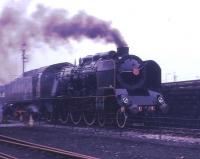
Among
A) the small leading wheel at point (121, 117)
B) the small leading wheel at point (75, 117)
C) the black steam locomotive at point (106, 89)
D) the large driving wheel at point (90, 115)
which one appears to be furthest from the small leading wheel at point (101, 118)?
the small leading wheel at point (75, 117)

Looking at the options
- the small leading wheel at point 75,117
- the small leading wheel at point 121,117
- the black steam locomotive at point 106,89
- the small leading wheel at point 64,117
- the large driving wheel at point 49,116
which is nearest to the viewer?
the small leading wheel at point 121,117

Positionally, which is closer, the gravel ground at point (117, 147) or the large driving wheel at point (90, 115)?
the gravel ground at point (117, 147)

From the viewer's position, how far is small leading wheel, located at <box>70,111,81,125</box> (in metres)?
22.3

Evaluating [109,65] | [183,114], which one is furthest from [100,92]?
[183,114]

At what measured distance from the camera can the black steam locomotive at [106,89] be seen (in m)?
19.2

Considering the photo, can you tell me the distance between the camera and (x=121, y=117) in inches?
751

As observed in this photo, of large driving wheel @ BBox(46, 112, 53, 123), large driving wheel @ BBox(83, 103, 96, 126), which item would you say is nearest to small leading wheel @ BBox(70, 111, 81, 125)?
large driving wheel @ BBox(83, 103, 96, 126)

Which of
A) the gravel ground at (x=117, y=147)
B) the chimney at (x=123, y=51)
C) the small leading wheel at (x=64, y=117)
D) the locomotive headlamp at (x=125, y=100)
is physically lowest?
the gravel ground at (x=117, y=147)

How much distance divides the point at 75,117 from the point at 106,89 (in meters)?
3.83

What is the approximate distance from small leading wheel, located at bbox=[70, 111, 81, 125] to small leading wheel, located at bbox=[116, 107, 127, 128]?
3.42 metres

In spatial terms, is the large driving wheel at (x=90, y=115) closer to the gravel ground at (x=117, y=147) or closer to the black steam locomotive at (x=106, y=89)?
the black steam locomotive at (x=106, y=89)

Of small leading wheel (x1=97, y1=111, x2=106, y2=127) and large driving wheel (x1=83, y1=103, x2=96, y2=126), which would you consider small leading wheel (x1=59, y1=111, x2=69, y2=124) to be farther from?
small leading wheel (x1=97, y1=111, x2=106, y2=127)

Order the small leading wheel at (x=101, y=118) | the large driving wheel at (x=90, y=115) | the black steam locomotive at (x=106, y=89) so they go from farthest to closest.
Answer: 1. the large driving wheel at (x=90, y=115)
2. the small leading wheel at (x=101, y=118)
3. the black steam locomotive at (x=106, y=89)

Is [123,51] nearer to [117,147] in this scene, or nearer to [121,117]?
[121,117]
